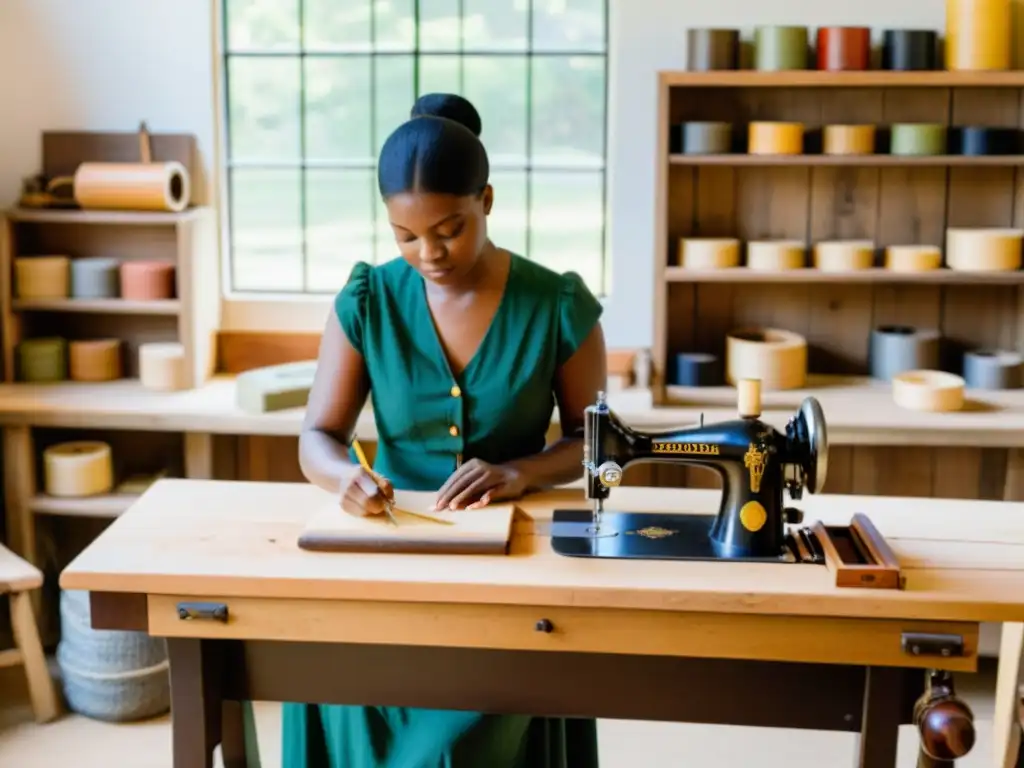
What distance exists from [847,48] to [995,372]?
1058 mm

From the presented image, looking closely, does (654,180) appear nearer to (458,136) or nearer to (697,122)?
(697,122)

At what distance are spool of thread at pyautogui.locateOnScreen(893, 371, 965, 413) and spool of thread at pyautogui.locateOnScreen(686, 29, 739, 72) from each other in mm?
1042

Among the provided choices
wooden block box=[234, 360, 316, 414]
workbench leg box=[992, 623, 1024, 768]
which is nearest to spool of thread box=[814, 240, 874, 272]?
workbench leg box=[992, 623, 1024, 768]

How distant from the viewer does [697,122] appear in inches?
157

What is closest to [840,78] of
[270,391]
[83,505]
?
[270,391]

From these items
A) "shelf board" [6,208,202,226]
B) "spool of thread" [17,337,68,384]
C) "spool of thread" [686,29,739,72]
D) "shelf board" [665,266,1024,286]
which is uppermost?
"spool of thread" [686,29,739,72]

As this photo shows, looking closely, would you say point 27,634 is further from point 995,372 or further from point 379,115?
point 995,372

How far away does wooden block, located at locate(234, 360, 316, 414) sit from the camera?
388cm

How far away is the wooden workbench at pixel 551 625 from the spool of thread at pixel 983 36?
2.04 m

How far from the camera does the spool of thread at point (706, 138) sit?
3898 mm

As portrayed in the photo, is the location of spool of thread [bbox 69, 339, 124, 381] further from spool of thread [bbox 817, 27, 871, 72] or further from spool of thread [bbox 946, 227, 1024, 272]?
spool of thread [bbox 946, 227, 1024, 272]

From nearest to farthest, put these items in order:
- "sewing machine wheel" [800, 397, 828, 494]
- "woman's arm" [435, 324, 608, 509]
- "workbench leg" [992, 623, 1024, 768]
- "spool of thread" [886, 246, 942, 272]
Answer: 1. "sewing machine wheel" [800, 397, 828, 494]
2. "woman's arm" [435, 324, 608, 509]
3. "workbench leg" [992, 623, 1024, 768]
4. "spool of thread" [886, 246, 942, 272]

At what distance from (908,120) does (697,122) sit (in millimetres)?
673

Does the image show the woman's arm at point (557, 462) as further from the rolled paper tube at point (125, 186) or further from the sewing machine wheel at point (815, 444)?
the rolled paper tube at point (125, 186)
